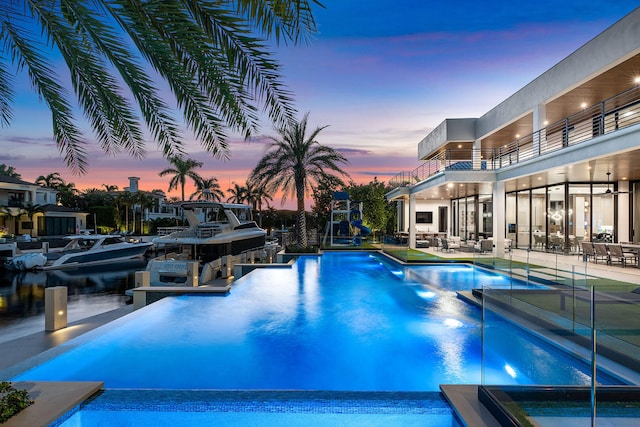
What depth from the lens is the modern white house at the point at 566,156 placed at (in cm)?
1187

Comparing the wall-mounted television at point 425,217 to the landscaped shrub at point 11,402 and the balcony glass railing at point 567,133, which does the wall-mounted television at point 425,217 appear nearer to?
the balcony glass railing at point 567,133

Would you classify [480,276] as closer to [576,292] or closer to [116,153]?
[576,292]

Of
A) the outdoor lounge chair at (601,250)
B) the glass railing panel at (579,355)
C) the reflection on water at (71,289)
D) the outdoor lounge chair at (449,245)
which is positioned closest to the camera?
the glass railing panel at (579,355)

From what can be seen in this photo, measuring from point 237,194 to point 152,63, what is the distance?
171 feet

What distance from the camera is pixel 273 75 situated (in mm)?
3637

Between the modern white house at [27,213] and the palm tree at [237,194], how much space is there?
62.2ft

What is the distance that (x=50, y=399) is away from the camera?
3879mm

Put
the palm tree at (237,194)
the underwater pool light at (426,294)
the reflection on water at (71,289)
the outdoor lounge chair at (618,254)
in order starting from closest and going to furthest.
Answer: the underwater pool light at (426,294) → the outdoor lounge chair at (618,254) → the reflection on water at (71,289) → the palm tree at (237,194)

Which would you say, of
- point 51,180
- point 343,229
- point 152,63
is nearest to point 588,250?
point 152,63

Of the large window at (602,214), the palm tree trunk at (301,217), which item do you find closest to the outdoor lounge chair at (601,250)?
the large window at (602,214)

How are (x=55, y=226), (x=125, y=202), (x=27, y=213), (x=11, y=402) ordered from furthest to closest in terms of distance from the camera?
(x=125, y=202) < (x=55, y=226) < (x=27, y=213) < (x=11, y=402)

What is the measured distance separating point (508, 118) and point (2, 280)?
28764 mm

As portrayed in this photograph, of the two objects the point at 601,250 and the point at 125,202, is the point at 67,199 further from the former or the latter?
the point at 601,250

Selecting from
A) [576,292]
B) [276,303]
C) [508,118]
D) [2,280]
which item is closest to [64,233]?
[2,280]
